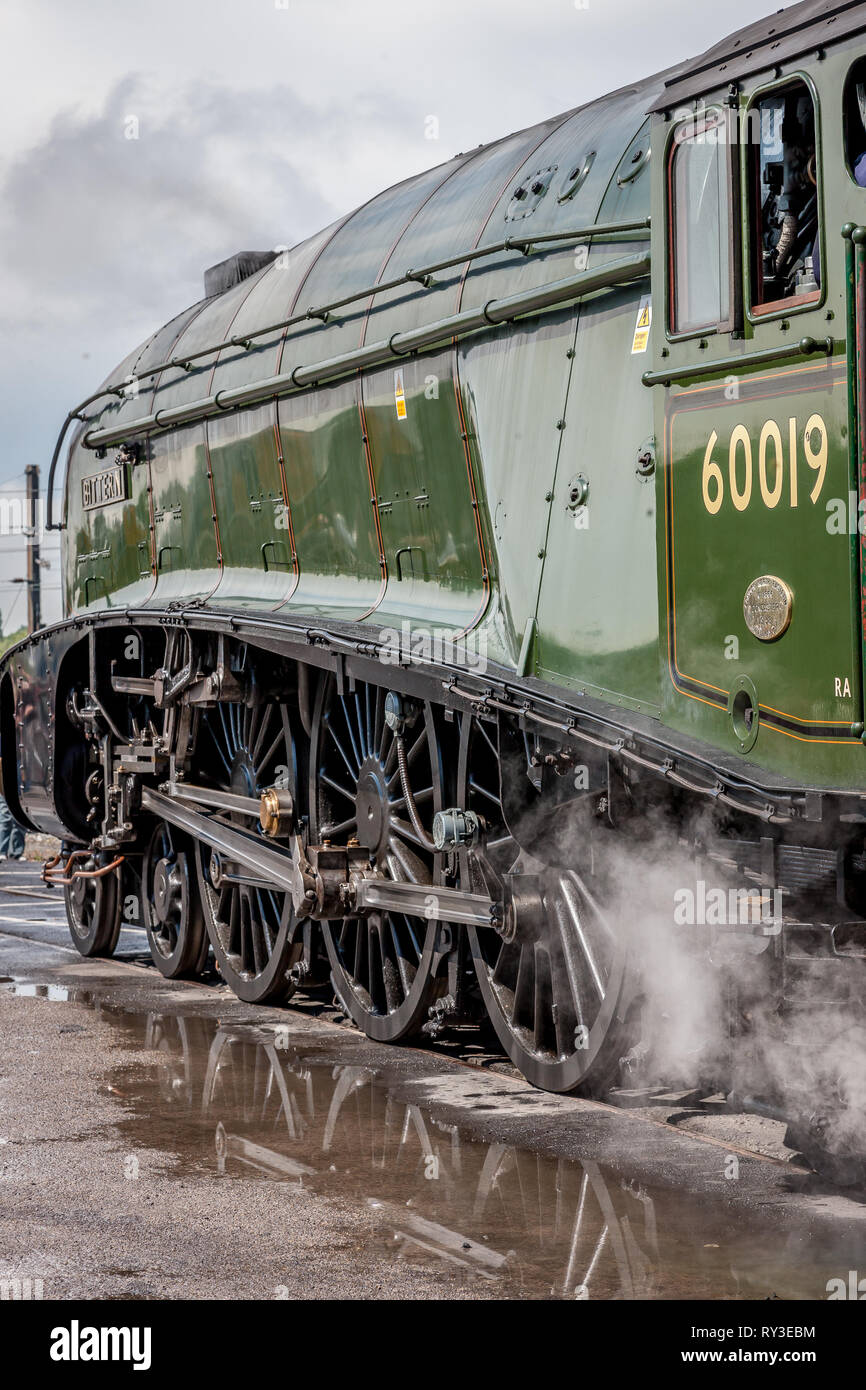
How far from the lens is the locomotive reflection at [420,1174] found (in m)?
4.96

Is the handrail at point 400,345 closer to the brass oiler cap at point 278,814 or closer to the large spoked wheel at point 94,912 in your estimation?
the brass oiler cap at point 278,814

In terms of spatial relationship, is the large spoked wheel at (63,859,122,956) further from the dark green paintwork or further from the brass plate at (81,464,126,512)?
the brass plate at (81,464,126,512)

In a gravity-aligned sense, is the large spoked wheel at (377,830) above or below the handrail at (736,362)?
below

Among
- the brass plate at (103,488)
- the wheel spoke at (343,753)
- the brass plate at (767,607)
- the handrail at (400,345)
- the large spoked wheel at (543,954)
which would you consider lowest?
the large spoked wheel at (543,954)

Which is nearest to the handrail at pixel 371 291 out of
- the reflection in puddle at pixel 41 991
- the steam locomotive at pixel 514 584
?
the steam locomotive at pixel 514 584

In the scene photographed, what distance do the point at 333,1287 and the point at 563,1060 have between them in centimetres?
234

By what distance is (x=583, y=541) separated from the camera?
21.9 feet

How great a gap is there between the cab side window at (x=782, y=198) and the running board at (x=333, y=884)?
2.91 meters

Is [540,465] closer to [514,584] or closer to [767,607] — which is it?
[514,584]

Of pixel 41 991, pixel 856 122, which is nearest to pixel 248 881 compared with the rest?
pixel 41 991

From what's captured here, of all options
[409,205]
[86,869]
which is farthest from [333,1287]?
[86,869]

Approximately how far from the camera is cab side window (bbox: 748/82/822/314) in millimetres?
A: 5293

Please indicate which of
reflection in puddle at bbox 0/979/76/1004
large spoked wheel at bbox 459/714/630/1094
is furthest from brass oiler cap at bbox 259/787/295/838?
reflection in puddle at bbox 0/979/76/1004

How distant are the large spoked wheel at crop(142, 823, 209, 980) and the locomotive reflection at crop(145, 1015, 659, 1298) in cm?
236
